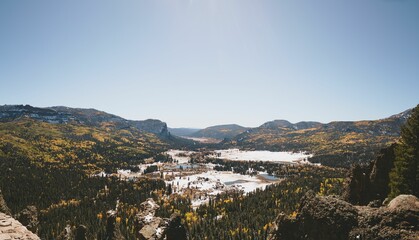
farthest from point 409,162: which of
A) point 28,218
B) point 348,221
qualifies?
point 28,218

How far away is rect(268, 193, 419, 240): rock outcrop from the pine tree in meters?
27.5

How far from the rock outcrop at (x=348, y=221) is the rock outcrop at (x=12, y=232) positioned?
24.9m

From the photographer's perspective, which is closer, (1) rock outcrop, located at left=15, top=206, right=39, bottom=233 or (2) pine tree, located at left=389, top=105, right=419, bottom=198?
(2) pine tree, located at left=389, top=105, right=419, bottom=198

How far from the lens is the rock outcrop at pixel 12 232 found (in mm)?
17859

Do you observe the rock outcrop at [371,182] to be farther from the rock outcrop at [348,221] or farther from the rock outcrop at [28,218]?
the rock outcrop at [28,218]

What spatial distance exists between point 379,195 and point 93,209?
192844 millimetres

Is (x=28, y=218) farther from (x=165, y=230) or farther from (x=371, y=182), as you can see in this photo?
(x=371, y=182)

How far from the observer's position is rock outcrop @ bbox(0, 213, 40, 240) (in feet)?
58.6

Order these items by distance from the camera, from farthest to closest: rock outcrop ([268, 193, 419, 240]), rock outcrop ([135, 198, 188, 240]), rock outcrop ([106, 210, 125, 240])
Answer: rock outcrop ([106, 210, 125, 240])
rock outcrop ([135, 198, 188, 240])
rock outcrop ([268, 193, 419, 240])

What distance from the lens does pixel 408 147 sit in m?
48.8

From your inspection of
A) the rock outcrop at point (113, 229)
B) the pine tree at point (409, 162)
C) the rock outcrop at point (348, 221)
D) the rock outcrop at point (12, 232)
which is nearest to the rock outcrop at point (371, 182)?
the pine tree at point (409, 162)

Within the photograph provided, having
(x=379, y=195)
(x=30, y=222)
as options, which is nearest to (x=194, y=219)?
(x=30, y=222)

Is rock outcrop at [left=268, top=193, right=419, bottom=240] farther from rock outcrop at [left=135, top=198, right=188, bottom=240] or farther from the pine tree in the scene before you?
the pine tree

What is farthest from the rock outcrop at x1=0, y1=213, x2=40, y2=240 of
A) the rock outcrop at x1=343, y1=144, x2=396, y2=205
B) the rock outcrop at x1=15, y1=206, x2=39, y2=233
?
the rock outcrop at x1=15, y1=206, x2=39, y2=233
